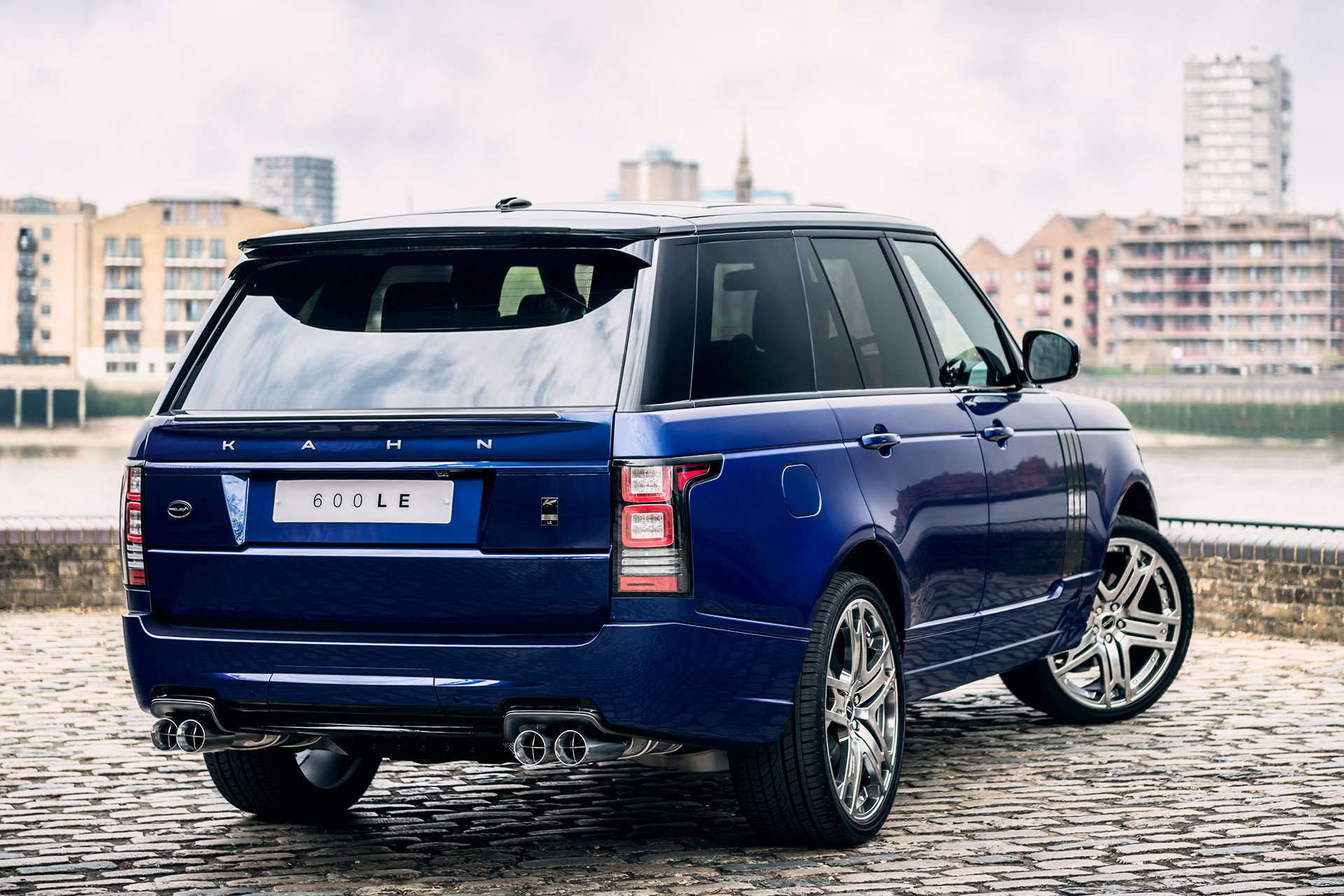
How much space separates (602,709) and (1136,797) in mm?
2437

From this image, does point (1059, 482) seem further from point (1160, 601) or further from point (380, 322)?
point (380, 322)

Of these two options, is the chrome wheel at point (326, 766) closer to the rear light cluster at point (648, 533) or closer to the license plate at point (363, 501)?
the license plate at point (363, 501)

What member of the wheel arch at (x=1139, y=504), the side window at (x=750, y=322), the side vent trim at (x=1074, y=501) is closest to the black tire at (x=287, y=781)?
the side window at (x=750, y=322)

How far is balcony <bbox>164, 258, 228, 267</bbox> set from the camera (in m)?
177

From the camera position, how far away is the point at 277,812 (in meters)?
6.14

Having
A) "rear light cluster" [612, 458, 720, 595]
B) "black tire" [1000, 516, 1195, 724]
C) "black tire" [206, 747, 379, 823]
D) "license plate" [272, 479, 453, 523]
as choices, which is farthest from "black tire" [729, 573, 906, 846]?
"black tire" [1000, 516, 1195, 724]

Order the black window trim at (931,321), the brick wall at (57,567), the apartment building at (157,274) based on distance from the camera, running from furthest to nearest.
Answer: the apartment building at (157,274)
the brick wall at (57,567)
the black window trim at (931,321)

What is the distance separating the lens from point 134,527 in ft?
17.3

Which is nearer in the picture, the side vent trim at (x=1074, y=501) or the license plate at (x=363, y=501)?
the license plate at (x=363, y=501)

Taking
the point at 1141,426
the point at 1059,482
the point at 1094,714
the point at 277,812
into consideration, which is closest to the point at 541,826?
the point at 277,812

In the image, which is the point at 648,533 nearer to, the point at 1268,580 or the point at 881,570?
the point at 881,570

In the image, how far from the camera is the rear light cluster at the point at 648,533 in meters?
4.75

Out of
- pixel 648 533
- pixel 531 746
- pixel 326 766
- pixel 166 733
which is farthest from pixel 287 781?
pixel 648 533

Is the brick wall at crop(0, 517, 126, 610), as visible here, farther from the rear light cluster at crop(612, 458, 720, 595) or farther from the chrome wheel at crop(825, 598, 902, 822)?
the rear light cluster at crop(612, 458, 720, 595)
